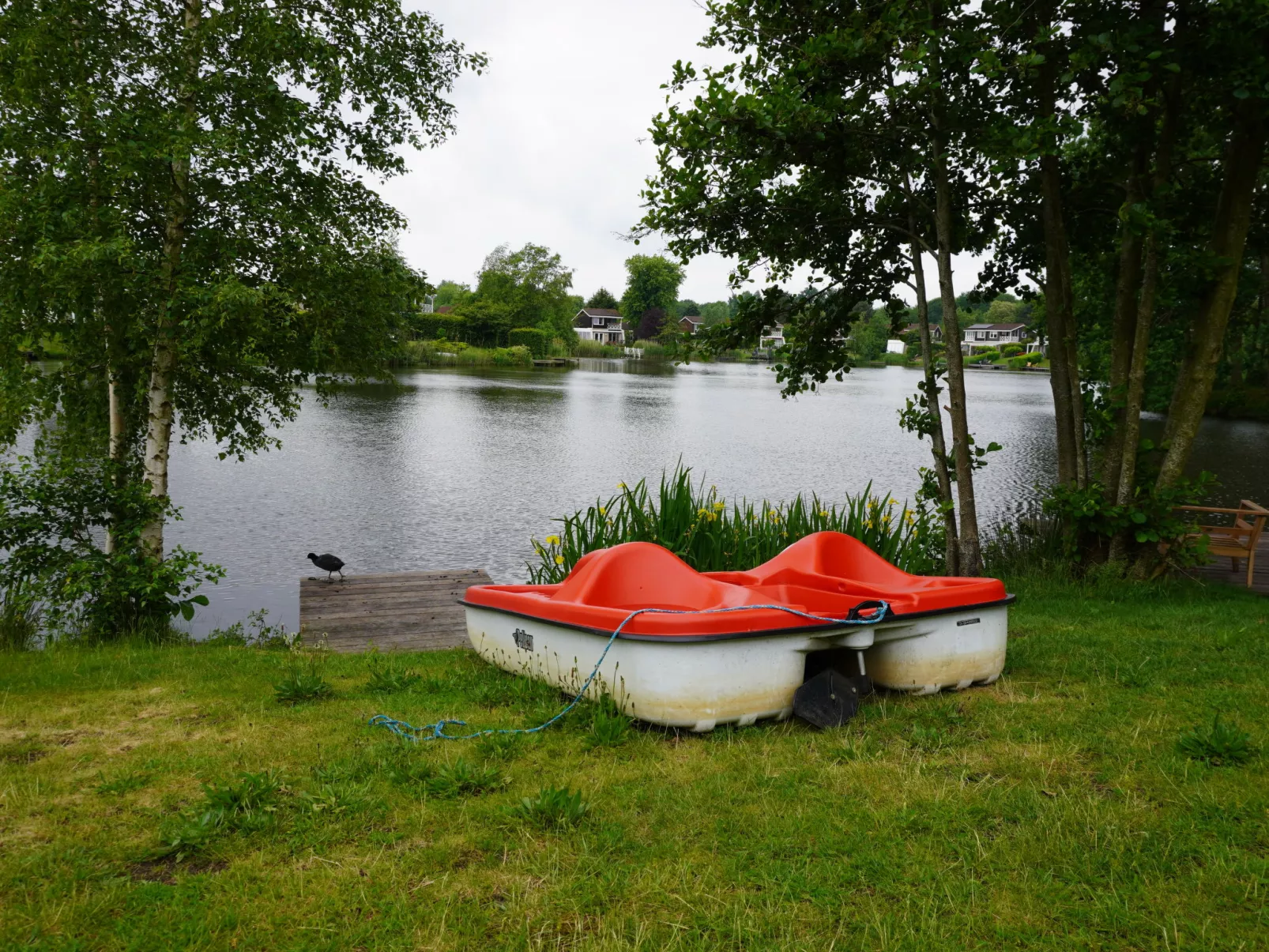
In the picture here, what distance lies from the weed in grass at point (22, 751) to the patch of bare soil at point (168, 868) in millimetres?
1458

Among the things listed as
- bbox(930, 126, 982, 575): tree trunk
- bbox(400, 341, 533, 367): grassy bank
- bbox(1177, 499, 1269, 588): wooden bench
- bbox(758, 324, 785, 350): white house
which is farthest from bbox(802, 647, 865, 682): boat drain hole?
bbox(400, 341, 533, 367): grassy bank

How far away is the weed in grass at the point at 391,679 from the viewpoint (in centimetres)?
545

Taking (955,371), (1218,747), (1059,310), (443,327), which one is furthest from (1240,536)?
(443,327)

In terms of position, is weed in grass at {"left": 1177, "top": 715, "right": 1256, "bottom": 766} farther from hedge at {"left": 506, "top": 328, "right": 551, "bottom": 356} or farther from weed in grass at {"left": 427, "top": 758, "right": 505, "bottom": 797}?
hedge at {"left": 506, "top": 328, "right": 551, "bottom": 356}

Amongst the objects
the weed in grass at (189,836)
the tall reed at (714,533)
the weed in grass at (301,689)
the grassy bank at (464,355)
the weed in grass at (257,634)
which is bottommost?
the weed in grass at (257,634)

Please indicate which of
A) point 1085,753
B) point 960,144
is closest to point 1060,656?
point 1085,753

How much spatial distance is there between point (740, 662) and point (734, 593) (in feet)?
1.68

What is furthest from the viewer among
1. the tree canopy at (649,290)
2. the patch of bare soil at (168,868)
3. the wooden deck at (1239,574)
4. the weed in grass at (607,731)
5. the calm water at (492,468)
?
the tree canopy at (649,290)

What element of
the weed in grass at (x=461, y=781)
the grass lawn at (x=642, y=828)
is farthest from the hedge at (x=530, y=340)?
the weed in grass at (x=461, y=781)

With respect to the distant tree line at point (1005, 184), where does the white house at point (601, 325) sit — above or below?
above

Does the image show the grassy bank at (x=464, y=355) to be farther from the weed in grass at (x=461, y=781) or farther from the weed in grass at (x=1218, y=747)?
the weed in grass at (x=1218, y=747)

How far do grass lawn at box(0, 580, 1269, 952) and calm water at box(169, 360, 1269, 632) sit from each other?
6.08 m

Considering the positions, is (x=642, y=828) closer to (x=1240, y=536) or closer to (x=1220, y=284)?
(x=1220, y=284)

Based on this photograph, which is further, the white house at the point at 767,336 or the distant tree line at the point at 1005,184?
the white house at the point at 767,336
